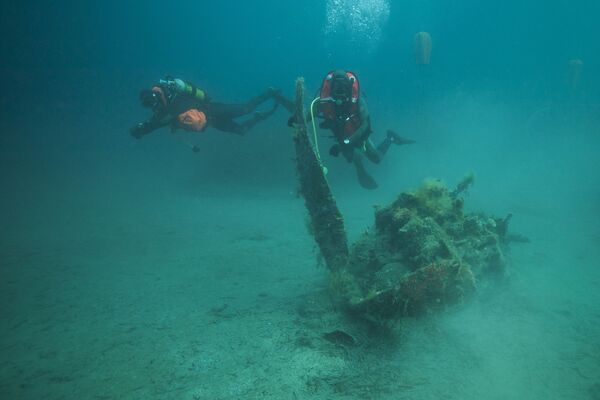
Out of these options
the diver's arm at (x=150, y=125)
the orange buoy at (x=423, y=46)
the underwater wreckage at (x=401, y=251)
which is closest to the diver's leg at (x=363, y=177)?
the underwater wreckage at (x=401, y=251)

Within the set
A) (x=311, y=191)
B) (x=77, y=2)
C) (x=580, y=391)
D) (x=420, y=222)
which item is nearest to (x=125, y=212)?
(x=311, y=191)

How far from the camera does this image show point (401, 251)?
4.21 metres

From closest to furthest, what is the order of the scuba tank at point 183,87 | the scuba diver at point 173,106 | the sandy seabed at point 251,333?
1. the sandy seabed at point 251,333
2. the scuba diver at point 173,106
3. the scuba tank at point 183,87

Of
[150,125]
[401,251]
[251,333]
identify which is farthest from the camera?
[150,125]

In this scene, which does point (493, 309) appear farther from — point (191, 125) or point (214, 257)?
point (191, 125)

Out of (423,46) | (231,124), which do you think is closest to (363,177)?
(231,124)

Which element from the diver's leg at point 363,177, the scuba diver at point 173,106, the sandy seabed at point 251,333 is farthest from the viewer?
the diver's leg at point 363,177

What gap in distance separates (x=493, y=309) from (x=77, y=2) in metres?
73.7

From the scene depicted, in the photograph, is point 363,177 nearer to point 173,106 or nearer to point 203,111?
point 203,111

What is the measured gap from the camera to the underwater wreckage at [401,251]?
2918mm

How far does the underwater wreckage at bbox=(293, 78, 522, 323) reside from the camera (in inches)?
115

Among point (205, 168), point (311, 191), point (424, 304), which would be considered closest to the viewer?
point (424, 304)

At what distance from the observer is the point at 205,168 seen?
18438 mm

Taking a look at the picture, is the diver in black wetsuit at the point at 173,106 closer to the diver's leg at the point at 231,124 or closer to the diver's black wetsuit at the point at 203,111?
the diver's black wetsuit at the point at 203,111
